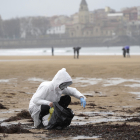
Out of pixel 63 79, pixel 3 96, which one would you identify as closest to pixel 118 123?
pixel 63 79

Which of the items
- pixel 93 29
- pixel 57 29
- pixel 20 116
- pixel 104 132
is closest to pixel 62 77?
pixel 104 132

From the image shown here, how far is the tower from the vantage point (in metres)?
176

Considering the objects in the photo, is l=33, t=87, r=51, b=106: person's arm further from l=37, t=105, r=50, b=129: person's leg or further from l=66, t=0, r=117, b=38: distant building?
l=66, t=0, r=117, b=38: distant building

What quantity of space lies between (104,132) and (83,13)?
17650 centimetres

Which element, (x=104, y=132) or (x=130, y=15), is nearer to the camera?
(x=104, y=132)

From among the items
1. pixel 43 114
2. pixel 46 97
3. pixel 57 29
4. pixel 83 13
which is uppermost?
pixel 83 13

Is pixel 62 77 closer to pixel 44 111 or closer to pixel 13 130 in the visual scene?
pixel 44 111

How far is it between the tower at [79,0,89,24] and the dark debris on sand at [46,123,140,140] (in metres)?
172

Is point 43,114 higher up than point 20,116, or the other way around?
point 43,114

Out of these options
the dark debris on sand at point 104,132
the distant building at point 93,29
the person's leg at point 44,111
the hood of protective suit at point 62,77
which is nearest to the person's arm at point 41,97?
the person's leg at point 44,111

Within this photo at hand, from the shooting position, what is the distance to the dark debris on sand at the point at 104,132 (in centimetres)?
419

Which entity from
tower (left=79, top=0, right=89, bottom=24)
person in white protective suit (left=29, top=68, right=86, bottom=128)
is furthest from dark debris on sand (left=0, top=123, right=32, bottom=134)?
tower (left=79, top=0, right=89, bottom=24)

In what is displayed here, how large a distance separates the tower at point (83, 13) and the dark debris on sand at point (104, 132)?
6774 inches

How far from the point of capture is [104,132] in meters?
4.47
